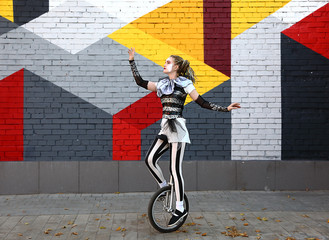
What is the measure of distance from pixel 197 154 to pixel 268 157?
1.32m

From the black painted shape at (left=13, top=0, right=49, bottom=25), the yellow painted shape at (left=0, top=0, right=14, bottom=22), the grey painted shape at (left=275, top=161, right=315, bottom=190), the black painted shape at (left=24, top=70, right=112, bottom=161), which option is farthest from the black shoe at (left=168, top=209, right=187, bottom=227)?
the yellow painted shape at (left=0, top=0, right=14, bottom=22)

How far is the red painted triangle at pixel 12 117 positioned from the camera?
7625mm

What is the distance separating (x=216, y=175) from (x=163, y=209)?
2717 mm

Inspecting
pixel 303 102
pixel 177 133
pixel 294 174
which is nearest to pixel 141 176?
pixel 177 133

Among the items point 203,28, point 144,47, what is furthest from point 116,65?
point 203,28

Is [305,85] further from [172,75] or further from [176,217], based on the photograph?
[176,217]

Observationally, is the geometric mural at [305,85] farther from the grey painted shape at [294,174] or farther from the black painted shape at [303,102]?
the grey painted shape at [294,174]

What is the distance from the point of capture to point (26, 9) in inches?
300

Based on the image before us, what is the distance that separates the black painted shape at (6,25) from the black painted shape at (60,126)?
2.72 ft

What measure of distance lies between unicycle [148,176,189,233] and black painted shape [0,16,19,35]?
437 centimetres

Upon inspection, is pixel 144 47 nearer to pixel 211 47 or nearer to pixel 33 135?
pixel 211 47

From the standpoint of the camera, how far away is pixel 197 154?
788 cm

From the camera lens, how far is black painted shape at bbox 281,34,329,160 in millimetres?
7887

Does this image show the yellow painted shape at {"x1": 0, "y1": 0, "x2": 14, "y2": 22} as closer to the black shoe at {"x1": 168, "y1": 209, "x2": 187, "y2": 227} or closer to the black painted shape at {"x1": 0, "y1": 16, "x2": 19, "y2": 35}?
the black painted shape at {"x1": 0, "y1": 16, "x2": 19, "y2": 35}
